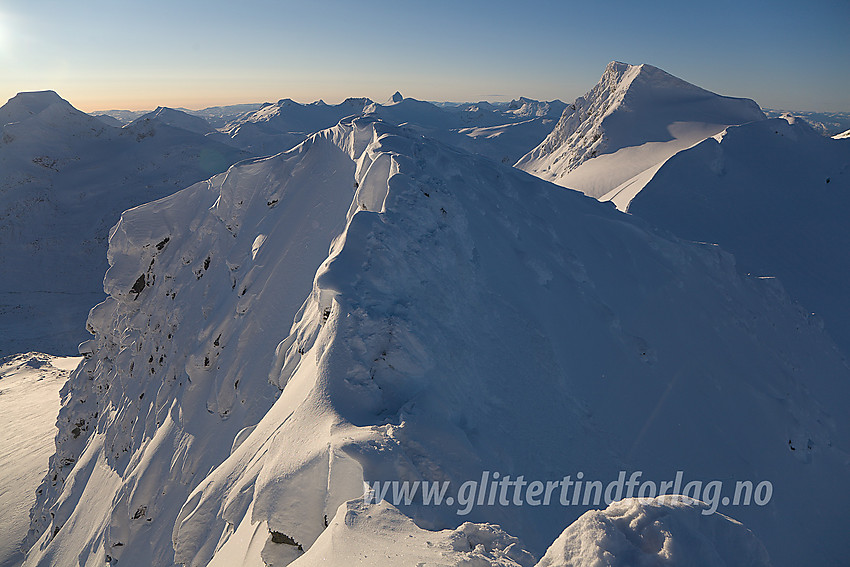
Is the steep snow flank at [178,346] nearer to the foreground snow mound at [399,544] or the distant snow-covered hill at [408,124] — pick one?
the foreground snow mound at [399,544]

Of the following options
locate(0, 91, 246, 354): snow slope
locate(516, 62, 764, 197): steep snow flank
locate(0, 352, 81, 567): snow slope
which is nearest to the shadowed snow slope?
locate(0, 352, 81, 567): snow slope

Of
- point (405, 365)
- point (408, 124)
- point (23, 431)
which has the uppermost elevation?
point (408, 124)

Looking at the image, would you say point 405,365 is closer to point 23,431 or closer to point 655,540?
point 655,540

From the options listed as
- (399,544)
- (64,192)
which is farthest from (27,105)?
(399,544)

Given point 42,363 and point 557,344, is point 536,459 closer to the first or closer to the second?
point 557,344

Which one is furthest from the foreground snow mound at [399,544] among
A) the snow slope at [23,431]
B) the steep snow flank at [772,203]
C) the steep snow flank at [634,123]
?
the steep snow flank at [634,123]
